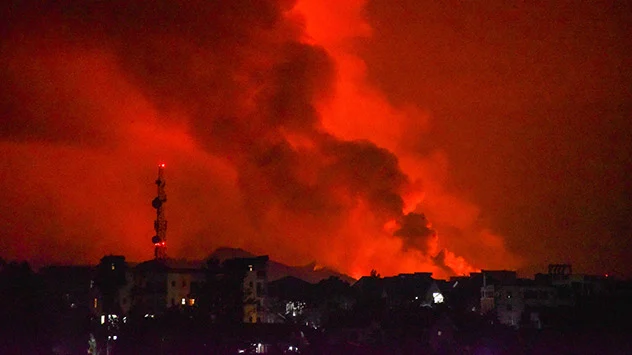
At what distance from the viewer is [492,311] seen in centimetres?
4422

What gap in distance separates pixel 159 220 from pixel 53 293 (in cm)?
1319

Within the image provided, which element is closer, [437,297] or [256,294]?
[256,294]

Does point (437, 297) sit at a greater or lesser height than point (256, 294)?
greater

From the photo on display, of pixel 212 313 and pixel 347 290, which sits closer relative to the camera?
pixel 212 313

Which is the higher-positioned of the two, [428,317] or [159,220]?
[159,220]

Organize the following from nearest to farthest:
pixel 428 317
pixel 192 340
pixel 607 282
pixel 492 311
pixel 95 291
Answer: pixel 192 340
pixel 428 317
pixel 95 291
pixel 492 311
pixel 607 282

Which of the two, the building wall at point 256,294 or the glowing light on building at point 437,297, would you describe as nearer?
the building wall at point 256,294

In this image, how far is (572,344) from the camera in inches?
1431

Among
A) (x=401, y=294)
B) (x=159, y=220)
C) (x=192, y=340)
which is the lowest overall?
(x=192, y=340)

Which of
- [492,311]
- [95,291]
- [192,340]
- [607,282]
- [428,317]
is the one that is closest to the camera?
[192,340]

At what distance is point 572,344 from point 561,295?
10.2 m

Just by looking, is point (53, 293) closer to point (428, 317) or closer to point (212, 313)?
point (212, 313)

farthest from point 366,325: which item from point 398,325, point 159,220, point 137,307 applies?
point 159,220

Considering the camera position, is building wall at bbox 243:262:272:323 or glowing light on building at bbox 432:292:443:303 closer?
building wall at bbox 243:262:272:323
